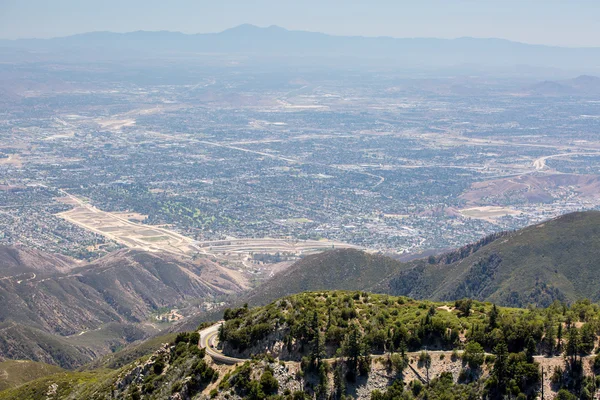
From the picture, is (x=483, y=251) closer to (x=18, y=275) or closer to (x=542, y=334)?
(x=542, y=334)

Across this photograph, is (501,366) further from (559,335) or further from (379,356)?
(379,356)

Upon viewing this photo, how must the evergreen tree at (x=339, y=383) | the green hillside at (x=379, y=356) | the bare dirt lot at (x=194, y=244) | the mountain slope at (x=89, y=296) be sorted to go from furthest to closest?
the bare dirt lot at (x=194, y=244) < the mountain slope at (x=89, y=296) < the evergreen tree at (x=339, y=383) < the green hillside at (x=379, y=356)

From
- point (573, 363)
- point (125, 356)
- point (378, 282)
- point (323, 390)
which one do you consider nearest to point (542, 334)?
point (573, 363)

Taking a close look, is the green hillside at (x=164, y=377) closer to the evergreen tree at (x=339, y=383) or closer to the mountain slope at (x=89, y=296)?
the evergreen tree at (x=339, y=383)

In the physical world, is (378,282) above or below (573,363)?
below

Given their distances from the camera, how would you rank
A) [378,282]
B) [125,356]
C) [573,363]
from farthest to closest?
[378,282], [125,356], [573,363]

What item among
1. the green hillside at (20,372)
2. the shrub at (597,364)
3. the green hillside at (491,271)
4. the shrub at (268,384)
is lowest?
the green hillside at (20,372)


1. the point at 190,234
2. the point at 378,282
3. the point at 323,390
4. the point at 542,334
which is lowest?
the point at 190,234

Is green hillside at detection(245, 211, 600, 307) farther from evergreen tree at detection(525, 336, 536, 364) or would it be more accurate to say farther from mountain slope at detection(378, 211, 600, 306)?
evergreen tree at detection(525, 336, 536, 364)

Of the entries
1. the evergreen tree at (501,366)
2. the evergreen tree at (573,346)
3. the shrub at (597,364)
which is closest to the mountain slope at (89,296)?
the evergreen tree at (501,366)
